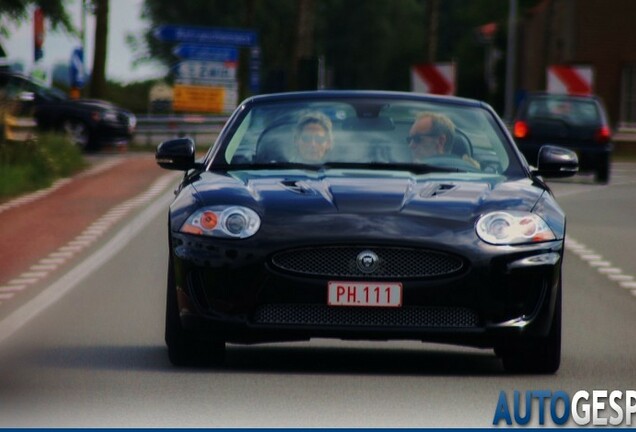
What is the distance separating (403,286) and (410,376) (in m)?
0.61

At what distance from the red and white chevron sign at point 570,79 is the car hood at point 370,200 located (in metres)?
26.7

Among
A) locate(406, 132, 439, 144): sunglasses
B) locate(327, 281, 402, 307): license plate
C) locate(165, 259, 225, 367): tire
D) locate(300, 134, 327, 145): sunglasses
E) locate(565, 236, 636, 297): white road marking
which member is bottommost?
locate(565, 236, 636, 297): white road marking

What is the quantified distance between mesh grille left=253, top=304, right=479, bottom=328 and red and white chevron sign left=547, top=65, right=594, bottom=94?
2729 centimetres

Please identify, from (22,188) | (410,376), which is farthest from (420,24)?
(410,376)

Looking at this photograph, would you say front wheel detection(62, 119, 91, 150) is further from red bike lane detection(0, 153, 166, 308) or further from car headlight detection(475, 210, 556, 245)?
car headlight detection(475, 210, 556, 245)

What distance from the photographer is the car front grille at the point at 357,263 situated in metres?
9.36

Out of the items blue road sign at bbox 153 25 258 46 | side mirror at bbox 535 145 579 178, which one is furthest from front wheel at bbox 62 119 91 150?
side mirror at bbox 535 145 579 178

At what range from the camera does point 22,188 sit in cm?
2945

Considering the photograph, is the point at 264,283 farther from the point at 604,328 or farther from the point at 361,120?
the point at 604,328

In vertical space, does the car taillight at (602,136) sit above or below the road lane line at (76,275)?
above

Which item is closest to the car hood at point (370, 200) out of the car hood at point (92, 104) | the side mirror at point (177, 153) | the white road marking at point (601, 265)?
the side mirror at point (177, 153)

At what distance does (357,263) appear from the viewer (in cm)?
935

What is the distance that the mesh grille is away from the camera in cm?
942

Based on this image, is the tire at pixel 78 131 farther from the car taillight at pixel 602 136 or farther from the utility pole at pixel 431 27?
the utility pole at pixel 431 27
